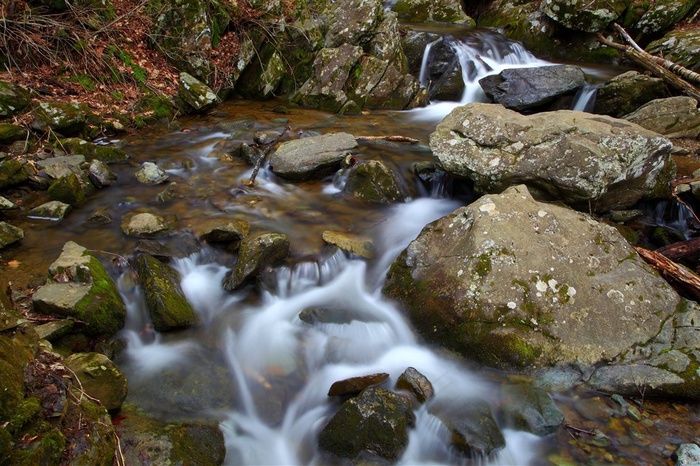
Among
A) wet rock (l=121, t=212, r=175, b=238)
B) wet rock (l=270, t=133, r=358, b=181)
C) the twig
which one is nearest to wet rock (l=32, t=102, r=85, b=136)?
wet rock (l=121, t=212, r=175, b=238)

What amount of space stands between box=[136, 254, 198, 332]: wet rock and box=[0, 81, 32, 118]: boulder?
4269 mm

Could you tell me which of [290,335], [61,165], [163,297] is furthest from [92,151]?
[290,335]

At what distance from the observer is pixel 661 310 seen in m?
3.92

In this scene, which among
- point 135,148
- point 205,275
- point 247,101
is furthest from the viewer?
point 247,101

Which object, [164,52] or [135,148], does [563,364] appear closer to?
[135,148]

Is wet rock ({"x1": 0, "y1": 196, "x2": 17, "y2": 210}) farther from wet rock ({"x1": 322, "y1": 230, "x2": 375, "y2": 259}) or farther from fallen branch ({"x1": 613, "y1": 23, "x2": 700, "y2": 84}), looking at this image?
fallen branch ({"x1": 613, "y1": 23, "x2": 700, "y2": 84})

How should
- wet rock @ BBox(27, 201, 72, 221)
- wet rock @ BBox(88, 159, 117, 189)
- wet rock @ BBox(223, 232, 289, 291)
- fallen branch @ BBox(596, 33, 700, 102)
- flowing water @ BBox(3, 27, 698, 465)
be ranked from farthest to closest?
1. fallen branch @ BBox(596, 33, 700, 102)
2. wet rock @ BBox(88, 159, 117, 189)
3. wet rock @ BBox(27, 201, 72, 221)
4. wet rock @ BBox(223, 232, 289, 291)
5. flowing water @ BBox(3, 27, 698, 465)

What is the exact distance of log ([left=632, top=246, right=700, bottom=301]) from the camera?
4.23 meters

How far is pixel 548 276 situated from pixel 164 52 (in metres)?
9.23

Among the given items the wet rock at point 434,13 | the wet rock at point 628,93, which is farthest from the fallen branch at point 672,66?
the wet rock at point 434,13

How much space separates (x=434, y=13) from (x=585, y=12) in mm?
A: 5714

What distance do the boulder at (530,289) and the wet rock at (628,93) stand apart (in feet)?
19.1

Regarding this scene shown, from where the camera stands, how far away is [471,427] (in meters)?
3.30

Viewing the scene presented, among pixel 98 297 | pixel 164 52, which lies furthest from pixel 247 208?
pixel 164 52
